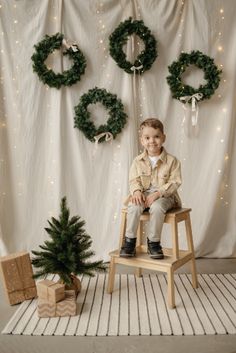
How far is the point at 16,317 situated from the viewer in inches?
93.0

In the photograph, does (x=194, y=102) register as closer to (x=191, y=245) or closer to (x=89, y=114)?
(x=89, y=114)

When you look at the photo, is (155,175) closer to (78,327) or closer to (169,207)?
(169,207)

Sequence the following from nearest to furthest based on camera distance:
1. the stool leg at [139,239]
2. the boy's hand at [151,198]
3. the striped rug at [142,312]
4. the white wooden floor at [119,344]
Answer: the white wooden floor at [119,344], the striped rug at [142,312], the boy's hand at [151,198], the stool leg at [139,239]

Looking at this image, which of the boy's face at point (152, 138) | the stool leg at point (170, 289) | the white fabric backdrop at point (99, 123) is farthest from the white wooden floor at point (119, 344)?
the white fabric backdrop at point (99, 123)

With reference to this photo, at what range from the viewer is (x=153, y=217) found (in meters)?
2.51

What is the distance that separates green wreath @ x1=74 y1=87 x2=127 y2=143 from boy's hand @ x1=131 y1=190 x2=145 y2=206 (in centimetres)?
78

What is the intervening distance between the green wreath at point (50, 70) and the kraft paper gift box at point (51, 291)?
160 centimetres

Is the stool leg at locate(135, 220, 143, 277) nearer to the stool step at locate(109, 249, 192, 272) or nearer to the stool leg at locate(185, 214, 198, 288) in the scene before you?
the stool step at locate(109, 249, 192, 272)

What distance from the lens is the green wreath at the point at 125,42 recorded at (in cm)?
313

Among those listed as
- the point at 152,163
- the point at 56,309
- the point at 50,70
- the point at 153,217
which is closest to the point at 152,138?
the point at 152,163

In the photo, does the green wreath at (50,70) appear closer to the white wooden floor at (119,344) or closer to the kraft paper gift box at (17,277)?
the kraft paper gift box at (17,277)

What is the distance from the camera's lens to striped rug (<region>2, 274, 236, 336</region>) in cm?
218

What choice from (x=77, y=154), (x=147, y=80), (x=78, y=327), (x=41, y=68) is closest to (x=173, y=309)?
(x=78, y=327)

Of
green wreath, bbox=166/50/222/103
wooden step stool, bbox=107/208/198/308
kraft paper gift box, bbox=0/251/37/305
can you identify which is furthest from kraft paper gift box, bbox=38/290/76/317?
green wreath, bbox=166/50/222/103
